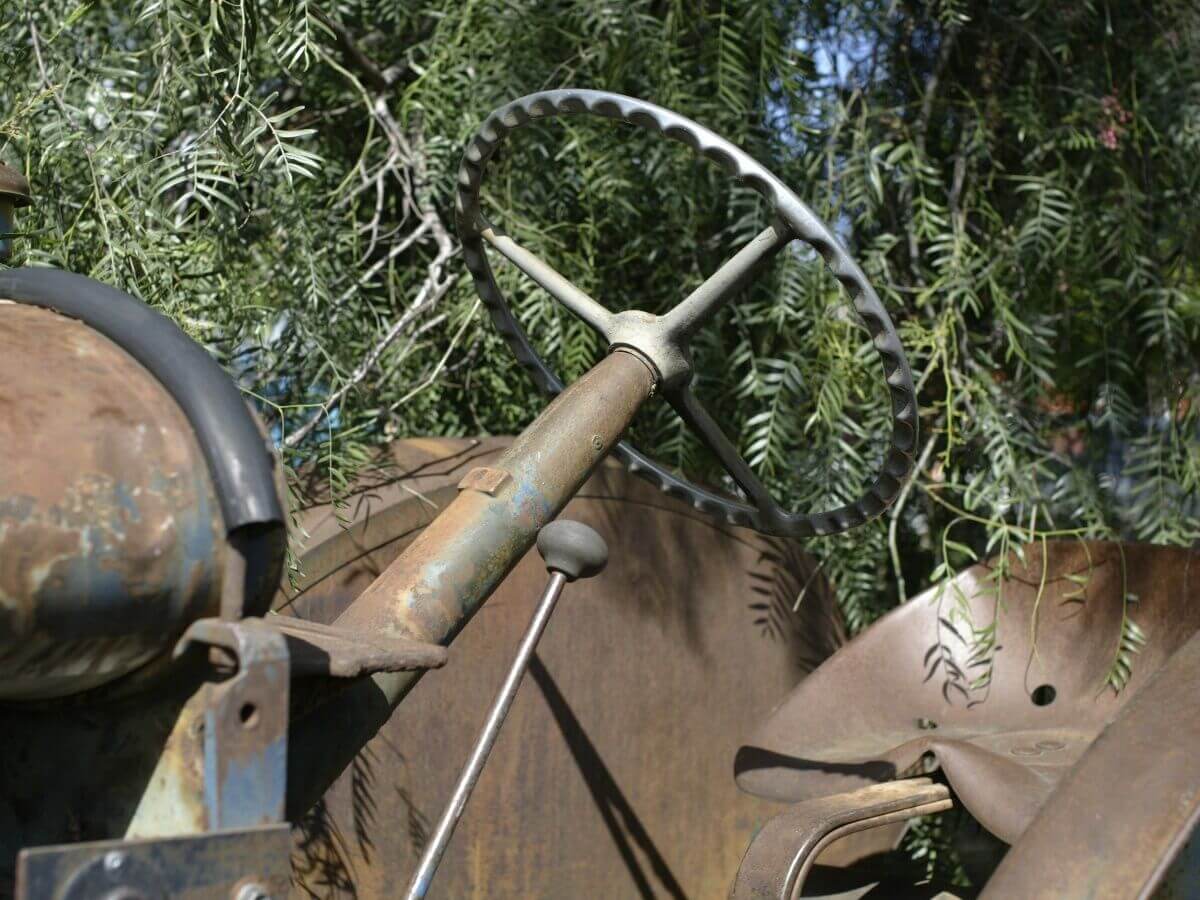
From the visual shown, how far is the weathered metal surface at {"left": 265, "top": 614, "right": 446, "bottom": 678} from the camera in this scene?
979 millimetres

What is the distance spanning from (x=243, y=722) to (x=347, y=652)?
13cm

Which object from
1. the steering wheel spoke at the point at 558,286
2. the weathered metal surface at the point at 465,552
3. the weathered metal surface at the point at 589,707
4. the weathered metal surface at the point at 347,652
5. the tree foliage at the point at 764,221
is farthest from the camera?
the tree foliage at the point at 764,221

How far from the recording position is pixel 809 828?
166 cm

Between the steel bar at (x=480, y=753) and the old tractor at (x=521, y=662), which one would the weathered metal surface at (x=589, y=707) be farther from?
the steel bar at (x=480, y=753)

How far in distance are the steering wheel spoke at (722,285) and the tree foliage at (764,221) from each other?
2.01ft

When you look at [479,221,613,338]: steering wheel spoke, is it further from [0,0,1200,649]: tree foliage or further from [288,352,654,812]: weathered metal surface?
[0,0,1200,649]: tree foliage

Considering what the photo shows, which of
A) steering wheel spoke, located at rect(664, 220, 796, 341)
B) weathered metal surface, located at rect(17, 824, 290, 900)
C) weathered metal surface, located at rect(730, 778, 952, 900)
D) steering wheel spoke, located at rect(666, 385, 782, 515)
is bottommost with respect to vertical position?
weathered metal surface, located at rect(730, 778, 952, 900)

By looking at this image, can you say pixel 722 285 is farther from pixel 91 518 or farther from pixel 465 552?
pixel 91 518

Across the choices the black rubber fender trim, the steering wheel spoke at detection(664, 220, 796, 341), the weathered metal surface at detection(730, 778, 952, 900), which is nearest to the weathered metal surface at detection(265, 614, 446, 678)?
the black rubber fender trim

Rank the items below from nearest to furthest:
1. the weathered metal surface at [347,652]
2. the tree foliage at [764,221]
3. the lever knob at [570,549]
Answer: the weathered metal surface at [347,652] → the lever knob at [570,549] → the tree foliage at [764,221]

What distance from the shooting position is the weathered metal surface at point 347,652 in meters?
0.98

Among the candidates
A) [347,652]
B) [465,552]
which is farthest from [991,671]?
[347,652]

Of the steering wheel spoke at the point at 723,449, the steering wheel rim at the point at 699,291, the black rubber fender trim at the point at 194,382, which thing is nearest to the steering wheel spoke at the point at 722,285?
the steering wheel rim at the point at 699,291

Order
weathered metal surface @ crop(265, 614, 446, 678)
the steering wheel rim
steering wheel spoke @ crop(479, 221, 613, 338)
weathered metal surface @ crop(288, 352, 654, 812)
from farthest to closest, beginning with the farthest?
steering wheel spoke @ crop(479, 221, 613, 338) < the steering wheel rim < weathered metal surface @ crop(288, 352, 654, 812) < weathered metal surface @ crop(265, 614, 446, 678)
